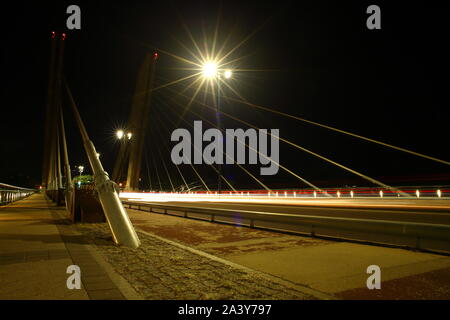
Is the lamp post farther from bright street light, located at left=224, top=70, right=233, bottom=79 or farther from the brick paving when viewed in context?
the brick paving

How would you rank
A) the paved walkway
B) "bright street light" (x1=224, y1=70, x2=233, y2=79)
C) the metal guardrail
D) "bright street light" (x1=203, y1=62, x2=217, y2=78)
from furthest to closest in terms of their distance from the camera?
"bright street light" (x1=203, y1=62, x2=217, y2=78)
"bright street light" (x1=224, y1=70, x2=233, y2=79)
the metal guardrail
the paved walkway

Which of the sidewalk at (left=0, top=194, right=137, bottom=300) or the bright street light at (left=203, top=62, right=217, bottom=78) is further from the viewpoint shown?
the bright street light at (left=203, top=62, right=217, bottom=78)

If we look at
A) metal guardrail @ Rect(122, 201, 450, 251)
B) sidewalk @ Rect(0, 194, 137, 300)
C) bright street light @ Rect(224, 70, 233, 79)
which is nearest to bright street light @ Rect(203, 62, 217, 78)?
bright street light @ Rect(224, 70, 233, 79)

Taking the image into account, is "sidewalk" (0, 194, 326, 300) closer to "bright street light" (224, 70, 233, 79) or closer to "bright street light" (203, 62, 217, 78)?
"bright street light" (224, 70, 233, 79)

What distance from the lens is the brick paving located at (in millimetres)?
4500

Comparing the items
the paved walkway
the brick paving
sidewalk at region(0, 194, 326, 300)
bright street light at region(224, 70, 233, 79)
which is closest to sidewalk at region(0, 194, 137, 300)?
sidewalk at region(0, 194, 326, 300)

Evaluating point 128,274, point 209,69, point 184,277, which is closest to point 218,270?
point 184,277

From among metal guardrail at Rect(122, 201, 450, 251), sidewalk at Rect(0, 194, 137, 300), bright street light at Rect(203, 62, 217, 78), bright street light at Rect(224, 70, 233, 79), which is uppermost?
bright street light at Rect(203, 62, 217, 78)

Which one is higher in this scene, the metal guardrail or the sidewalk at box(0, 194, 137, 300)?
the metal guardrail

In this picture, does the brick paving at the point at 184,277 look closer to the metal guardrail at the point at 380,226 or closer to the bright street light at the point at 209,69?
the metal guardrail at the point at 380,226

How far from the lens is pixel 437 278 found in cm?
509

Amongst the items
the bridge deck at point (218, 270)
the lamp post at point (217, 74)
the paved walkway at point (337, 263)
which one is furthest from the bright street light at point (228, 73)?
the bridge deck at point (218, 270)

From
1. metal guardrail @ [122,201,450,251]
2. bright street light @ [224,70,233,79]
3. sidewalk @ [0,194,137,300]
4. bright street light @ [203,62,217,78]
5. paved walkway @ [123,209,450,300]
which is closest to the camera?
sidewalk @ [0,194,137,300]

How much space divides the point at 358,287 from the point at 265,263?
6.52ft
